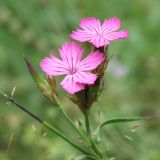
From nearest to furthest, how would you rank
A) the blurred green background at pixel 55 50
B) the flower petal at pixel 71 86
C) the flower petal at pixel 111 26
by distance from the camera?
1. the flower petal at pixel 71 86
2. the flower petal at pixel 111 26
3. the blurred green background at pixel 55 50

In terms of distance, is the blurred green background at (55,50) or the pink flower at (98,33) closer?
the pink flower at (98,33)

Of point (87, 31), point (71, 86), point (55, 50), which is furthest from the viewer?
point (55, 50)

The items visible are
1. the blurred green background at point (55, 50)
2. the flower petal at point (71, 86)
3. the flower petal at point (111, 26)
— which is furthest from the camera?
the blurred green background at point (55, 50)

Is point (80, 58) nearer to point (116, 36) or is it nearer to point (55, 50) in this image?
point (116, 36)

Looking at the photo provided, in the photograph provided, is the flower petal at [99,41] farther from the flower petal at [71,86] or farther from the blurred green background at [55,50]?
the blurred green background at [55,50]

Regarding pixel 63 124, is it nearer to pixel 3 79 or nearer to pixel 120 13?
pixel 3 79

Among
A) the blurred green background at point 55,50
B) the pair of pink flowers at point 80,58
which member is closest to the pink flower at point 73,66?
the pair of pink flowers at point 80,58

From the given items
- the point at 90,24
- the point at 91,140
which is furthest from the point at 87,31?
the point at 91,140

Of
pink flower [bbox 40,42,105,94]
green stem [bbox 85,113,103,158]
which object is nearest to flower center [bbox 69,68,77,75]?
pink flower [bbox 40,42,105,94]

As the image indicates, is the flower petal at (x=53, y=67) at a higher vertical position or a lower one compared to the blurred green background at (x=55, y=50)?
higher
